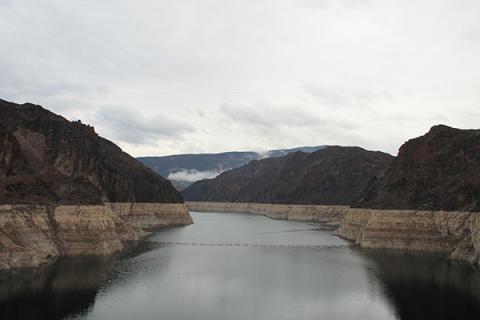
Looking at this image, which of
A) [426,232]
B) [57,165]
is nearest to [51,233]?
[57,165]

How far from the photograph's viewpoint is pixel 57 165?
104188mm

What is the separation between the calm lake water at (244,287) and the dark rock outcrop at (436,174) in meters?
12.2

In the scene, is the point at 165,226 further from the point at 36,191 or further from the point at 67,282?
the point at 67,282

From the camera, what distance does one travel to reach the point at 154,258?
8131cm

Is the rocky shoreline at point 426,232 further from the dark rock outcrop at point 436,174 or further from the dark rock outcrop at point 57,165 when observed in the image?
the dark rock outcrop at point 57,165

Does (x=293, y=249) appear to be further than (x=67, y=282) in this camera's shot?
Yes

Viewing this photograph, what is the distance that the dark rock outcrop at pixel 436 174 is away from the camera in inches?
3467

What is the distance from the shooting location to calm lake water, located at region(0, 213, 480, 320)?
4628 cm

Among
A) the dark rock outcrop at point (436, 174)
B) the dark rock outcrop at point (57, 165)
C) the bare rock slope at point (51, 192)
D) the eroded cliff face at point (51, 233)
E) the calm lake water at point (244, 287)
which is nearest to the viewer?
the calm lake water at point (244, 287)

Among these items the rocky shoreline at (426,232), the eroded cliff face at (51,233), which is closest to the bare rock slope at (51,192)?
the eroded cliff face at (51,233)

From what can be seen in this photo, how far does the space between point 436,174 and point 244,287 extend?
57.1 m

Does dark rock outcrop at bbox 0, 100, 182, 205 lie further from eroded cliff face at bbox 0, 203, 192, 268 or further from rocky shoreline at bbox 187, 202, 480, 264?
rocky shoreline at bbox 187, 202, 480, 264

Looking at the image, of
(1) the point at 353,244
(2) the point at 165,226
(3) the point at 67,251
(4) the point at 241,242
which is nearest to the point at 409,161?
(1) the point at 353,244

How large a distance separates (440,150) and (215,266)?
180ft
